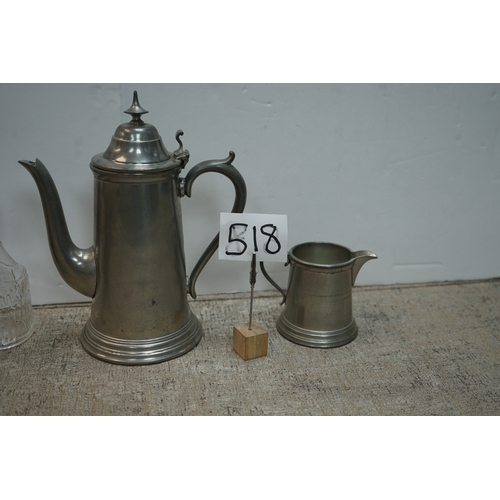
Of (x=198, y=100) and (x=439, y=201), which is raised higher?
(x=198, y=100)

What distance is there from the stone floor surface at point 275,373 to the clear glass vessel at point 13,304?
0.03m

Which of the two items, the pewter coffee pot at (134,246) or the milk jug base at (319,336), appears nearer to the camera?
the pewter coffee pot at (134,246)

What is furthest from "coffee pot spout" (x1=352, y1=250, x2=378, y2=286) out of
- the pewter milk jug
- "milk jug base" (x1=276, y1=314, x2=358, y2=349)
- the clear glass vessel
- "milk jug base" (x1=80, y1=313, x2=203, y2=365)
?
the clear glass vessel

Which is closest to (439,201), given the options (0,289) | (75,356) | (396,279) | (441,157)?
(441,157)

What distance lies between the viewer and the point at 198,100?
1.25 m

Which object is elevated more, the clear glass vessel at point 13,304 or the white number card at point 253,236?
the white number card at point 253,236

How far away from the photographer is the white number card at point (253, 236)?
1.12 m

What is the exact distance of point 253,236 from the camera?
1.13 metres

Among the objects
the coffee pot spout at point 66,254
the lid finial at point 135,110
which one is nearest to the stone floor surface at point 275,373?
the coffee pot spout at point 66,254

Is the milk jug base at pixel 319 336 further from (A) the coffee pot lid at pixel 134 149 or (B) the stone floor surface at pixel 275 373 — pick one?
(A) the coffee pot lid at pixel 134 149

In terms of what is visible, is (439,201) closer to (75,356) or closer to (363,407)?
(363,407)

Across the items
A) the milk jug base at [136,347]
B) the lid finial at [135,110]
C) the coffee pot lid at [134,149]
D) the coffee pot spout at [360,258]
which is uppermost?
the lid finial at [135,110]

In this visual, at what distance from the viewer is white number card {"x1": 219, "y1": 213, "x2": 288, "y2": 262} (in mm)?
1119

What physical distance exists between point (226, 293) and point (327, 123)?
48cm
